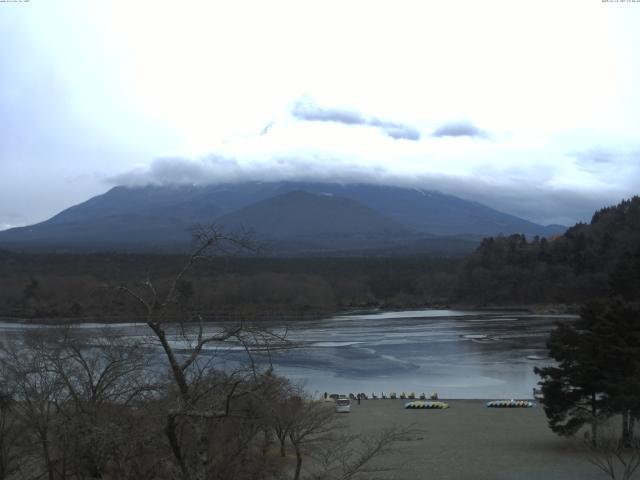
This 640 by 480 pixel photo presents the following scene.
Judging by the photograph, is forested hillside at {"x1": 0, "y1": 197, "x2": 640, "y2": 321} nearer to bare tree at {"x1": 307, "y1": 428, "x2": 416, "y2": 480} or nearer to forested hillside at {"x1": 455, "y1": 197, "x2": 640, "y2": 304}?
forested hillside at {"x1": 455, "y1": 197, "x2": 640, "y2": 304}

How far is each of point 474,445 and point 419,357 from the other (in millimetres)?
19875

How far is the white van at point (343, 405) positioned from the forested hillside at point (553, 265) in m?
51.8

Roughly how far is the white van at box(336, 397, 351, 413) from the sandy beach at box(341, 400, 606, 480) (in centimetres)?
24

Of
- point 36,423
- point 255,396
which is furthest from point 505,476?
point 255,396

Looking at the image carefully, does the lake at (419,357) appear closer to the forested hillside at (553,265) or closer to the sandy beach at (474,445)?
the sandy beach at (474,445)

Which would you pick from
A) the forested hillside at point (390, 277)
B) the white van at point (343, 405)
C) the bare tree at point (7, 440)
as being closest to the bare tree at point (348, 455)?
the white van at point (343, 405)

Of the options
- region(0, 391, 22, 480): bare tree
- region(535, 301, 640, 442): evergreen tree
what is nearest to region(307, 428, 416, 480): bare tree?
region(535, 301, 640, 442): evergreen tree

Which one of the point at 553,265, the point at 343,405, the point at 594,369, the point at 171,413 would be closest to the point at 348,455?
the point at 594,369

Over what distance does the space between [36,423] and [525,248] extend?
79.6 metres

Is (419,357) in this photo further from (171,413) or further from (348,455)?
(171,413)

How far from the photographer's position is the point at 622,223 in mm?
81938

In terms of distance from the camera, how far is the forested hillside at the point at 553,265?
74.6 m

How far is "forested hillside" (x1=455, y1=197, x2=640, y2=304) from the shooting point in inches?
2938

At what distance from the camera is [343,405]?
942 inches
